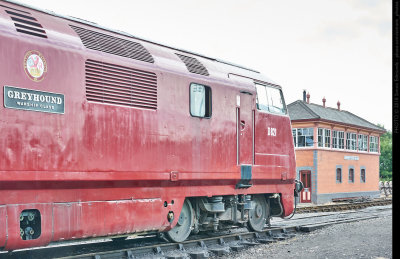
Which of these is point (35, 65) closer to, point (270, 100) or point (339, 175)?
point (270, 100)

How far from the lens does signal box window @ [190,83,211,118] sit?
10.7 metres

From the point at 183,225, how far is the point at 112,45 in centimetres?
399

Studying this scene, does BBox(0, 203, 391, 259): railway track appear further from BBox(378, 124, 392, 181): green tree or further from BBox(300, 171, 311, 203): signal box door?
BBox(378, 124, 392, 181): green tree

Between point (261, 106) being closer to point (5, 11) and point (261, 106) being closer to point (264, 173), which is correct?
point (264, 173)

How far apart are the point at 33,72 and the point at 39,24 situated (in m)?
0.91

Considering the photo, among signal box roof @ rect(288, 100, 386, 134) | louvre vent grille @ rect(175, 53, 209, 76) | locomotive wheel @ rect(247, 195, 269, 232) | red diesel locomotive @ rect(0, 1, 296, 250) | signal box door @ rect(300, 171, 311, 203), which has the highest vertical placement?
signal box roof @ rect(288, 100, 386, 134)

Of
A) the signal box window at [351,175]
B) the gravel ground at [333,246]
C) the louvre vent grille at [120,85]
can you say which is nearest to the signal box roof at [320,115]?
the signal box window at [351,175]

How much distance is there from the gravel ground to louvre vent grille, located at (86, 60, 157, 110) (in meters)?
3.55

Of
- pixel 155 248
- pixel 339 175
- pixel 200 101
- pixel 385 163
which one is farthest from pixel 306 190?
pixel 385 163

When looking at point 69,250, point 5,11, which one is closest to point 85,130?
point 5,11

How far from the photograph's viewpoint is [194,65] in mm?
Answer: 11094

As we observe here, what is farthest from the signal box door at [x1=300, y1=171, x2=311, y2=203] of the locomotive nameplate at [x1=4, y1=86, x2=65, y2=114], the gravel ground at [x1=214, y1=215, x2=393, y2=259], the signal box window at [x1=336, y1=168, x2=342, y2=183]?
the locomotive nameplate at [x1=4, y1=86, x2=65, y2=114]

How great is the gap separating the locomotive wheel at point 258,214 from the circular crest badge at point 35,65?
22.2 ft

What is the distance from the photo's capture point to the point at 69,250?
9.92m
